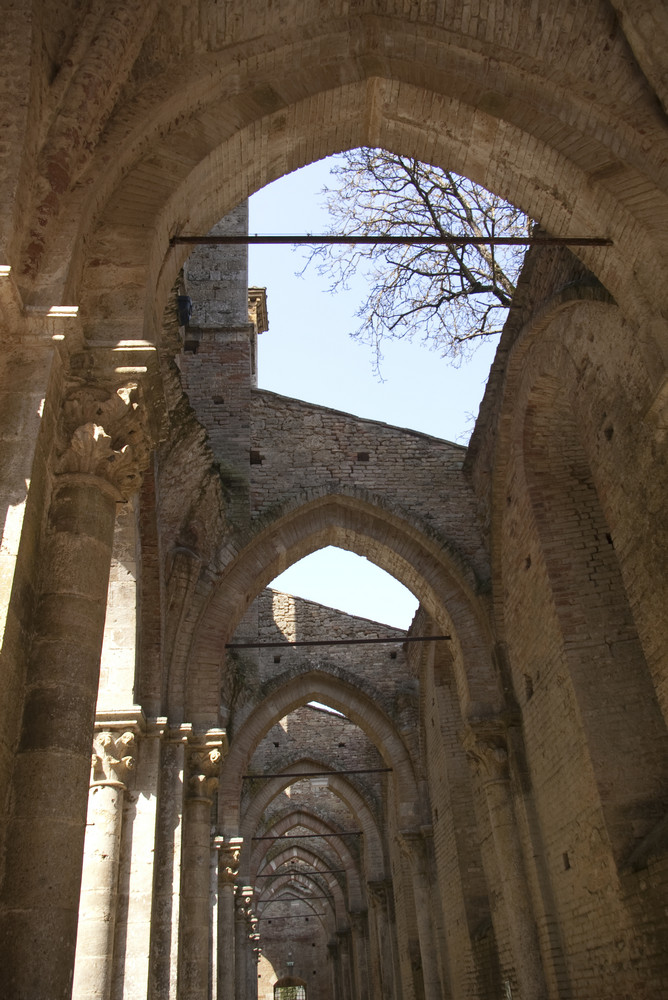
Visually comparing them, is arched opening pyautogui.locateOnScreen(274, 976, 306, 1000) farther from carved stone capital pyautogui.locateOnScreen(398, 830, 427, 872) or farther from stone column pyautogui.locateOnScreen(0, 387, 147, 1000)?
stone column pyautogui.locateOnScreen(0, 387, 147, 1000)

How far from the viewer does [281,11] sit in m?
5.57

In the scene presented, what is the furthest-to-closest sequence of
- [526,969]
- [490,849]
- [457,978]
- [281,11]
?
[457,978] → [490,849] → [526,969] → [281,11]

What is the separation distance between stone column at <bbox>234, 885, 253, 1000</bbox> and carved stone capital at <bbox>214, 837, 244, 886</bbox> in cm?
335

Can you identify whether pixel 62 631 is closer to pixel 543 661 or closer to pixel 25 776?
pixel 25 776

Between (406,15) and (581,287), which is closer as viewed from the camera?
(406,15)

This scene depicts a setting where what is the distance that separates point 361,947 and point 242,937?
5939 mm

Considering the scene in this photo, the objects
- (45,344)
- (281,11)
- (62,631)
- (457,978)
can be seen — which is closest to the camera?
(62,631)

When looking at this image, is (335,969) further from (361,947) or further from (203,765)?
(203,765)

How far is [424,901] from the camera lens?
13.8 m

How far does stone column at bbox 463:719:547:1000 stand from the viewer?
8.42 metres

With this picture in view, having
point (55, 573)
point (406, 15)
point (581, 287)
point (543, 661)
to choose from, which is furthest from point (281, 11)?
point (543, 661)

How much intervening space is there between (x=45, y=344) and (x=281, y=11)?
121 inches

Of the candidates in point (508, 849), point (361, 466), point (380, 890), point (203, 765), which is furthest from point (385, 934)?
point (361, 466)

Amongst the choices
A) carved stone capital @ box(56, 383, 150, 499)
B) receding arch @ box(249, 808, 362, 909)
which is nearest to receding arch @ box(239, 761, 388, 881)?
receding arch @ box(249, 808, 362, 909)
